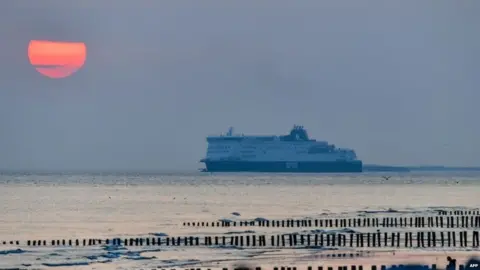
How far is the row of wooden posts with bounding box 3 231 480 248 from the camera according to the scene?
65.2 metres

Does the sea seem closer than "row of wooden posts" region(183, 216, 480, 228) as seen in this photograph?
Yes

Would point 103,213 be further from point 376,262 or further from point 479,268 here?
point 479,268

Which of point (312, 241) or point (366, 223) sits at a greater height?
point (366, 223)

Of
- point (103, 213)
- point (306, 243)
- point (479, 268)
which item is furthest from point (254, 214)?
point (479, 268)

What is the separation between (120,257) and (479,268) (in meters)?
21.1

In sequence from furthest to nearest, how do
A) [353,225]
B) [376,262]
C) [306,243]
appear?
[353,225]
[306,243]
[376,262]

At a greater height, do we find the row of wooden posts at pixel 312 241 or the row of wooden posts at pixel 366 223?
the row of wooden posts at pixel 366 223

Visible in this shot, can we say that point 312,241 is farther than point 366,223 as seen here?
No

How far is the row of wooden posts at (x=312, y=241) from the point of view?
2566 inches

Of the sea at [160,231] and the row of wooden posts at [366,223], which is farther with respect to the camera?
the row of wooden posts at [366,223]

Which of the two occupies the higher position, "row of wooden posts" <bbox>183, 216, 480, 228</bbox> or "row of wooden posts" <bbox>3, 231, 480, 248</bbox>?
"row of wooden posts" <bbox>183, 216, 480, 228</bbox>

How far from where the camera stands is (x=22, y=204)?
134 metres

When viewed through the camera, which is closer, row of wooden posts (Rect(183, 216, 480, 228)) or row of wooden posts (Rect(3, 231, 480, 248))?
row of wooden posts (Rect(3, 231, 480, 248))

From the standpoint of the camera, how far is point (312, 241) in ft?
223
